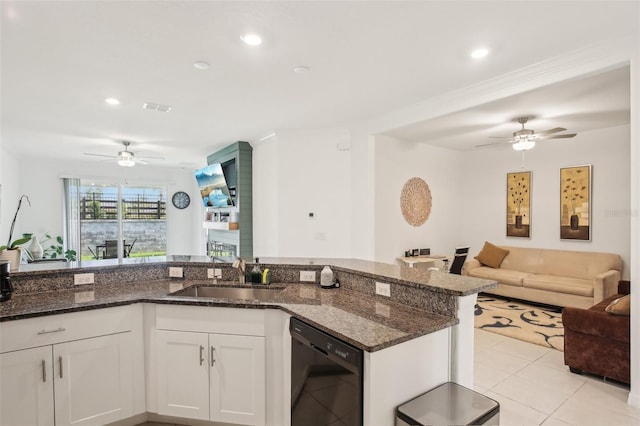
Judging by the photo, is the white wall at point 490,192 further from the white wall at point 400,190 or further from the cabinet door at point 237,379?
the cabinet door at point 237,379

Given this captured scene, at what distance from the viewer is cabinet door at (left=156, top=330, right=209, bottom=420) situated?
84.3 inches

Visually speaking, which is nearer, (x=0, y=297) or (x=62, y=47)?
(x=0, y=297)

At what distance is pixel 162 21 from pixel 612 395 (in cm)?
434

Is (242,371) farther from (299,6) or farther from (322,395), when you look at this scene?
(299,6)

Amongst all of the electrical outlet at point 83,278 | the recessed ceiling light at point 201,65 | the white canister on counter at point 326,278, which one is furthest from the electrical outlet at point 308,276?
the recessed ceiling light at point 201,65

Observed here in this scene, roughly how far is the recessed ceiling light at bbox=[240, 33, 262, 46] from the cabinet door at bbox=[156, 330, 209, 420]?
2074 millimetres

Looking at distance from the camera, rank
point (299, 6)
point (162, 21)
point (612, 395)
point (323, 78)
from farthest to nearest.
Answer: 1. point (323, 78)
2. point (612, 395)
3. point (162, 21)
4. point (299, 6)

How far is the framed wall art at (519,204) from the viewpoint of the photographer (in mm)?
5816

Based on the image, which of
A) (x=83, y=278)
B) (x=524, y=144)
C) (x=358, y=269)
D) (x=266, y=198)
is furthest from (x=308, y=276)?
(x=524, y=144)

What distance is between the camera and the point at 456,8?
2094 millimetres

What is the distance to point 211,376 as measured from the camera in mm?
2129

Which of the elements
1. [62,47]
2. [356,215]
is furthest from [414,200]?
[62,47]

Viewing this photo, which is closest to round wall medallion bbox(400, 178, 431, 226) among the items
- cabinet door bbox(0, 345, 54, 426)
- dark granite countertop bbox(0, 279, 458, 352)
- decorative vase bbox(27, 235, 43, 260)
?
dark granite countertop bbox(0, 279, 458, 352)

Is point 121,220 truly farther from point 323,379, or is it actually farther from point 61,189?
point 323,379
